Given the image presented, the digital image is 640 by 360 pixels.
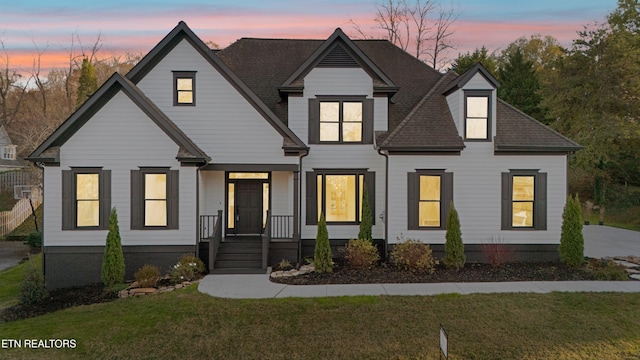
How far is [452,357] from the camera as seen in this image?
255 inches

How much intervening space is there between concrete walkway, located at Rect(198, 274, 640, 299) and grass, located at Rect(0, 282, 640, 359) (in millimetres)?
476

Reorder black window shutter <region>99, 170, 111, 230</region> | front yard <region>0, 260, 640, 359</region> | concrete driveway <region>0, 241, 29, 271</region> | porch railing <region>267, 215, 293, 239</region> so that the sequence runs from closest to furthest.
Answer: front yard <region>0, 260, 640, 359</region> → black window shutter <region>99, 170, 111, 230</region> → porch railing <region>267, 215, 293, 239</region> → concrete driveway <region>0, 241, 29, 271</region>

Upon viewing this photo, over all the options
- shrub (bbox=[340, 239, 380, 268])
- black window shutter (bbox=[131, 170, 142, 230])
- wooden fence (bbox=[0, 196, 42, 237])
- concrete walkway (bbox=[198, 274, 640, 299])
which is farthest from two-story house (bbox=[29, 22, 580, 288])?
wooden fence (bbox=[0, 196, 42, 237])

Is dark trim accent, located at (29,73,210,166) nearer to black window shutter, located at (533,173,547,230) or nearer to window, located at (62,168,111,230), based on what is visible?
window, located at (62,168,111,230)

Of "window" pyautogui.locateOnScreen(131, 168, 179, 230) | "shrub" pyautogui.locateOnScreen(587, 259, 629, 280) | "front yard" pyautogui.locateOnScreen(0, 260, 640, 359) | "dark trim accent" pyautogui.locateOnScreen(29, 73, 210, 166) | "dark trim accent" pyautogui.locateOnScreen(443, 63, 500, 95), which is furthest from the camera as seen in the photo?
"dark trim accent" pyautogui.locateOnScreen(443, 63, 500, 95)

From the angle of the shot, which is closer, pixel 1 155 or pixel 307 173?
pixel 307 173

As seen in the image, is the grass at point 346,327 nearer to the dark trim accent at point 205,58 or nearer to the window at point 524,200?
the window at point 524,200

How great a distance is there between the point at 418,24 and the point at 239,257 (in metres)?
20.1

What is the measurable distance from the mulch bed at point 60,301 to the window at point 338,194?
21.8ft

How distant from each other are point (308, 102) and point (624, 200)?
88.2 feet

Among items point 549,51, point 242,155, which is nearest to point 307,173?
point 242,155

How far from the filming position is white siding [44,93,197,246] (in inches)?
464

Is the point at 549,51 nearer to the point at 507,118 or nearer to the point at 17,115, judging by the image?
the point at 507,118

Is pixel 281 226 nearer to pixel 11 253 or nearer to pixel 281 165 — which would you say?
pixel 281 165
